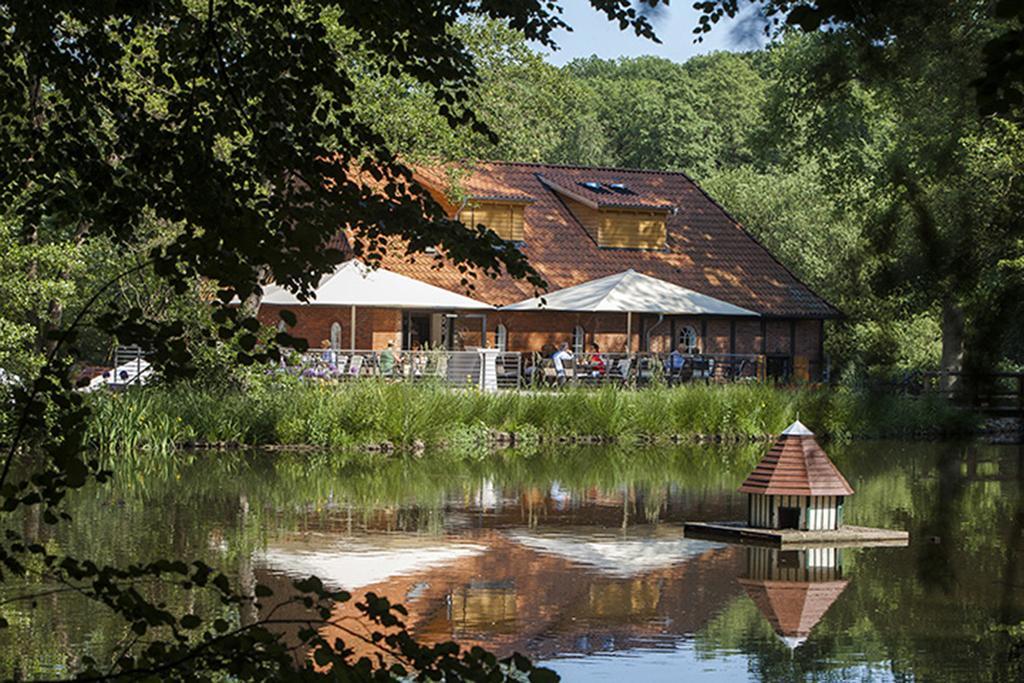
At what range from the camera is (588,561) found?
51.9ft

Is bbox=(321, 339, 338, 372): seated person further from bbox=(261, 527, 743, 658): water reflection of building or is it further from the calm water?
bbox=(261, 527, 743, 658): water reflection of building

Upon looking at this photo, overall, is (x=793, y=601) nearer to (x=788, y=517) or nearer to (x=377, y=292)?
(x=788, y=517)

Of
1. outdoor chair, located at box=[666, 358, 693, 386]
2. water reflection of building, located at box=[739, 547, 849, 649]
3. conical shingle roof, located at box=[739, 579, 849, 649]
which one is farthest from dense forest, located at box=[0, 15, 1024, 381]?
outdoor chair, located at box=[666, 358, 693, 386]

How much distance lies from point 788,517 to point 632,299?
20331 millimetres

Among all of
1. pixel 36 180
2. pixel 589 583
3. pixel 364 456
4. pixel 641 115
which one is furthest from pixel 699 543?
pixel 641 115

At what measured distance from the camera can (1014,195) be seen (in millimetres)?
21812

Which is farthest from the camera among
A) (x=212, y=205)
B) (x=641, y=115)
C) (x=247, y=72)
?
(x=641, y=115)

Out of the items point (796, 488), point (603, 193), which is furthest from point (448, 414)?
point (603, 193)

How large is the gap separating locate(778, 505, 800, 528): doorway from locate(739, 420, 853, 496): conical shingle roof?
0.31 metres

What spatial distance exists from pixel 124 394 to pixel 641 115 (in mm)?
51735

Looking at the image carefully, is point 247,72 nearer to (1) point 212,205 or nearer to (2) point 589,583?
(1) point 212,205

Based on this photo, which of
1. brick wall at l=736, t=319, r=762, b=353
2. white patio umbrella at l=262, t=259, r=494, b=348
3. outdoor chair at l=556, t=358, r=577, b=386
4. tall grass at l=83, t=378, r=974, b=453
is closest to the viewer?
tall grass at l=83, t=378, r=974, b=453

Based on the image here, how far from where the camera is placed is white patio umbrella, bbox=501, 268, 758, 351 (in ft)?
123

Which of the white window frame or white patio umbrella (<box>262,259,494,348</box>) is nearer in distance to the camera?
white patio umbrella (<box>262,259,494,348</box>)
